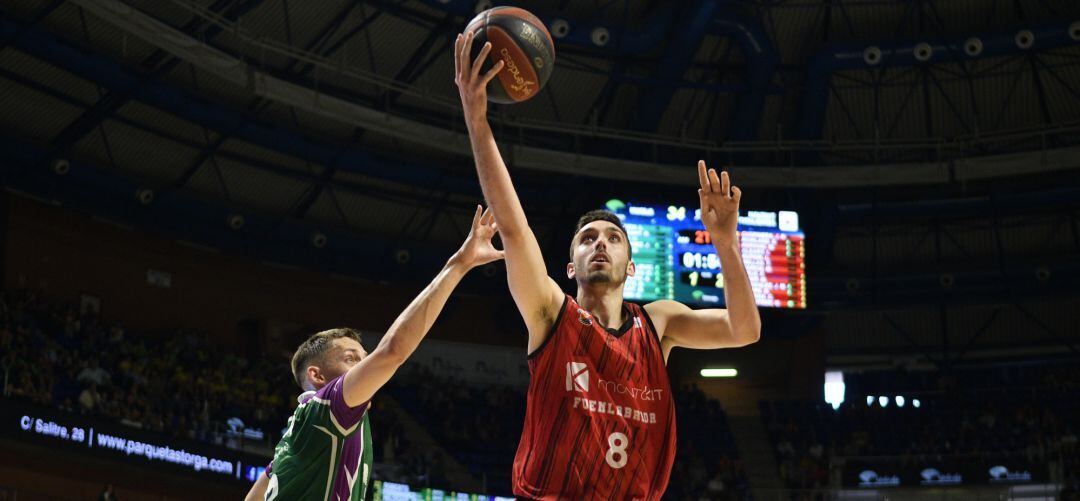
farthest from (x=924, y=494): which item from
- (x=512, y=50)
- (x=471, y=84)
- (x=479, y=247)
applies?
(x=471, y=84)

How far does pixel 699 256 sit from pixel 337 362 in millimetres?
21814

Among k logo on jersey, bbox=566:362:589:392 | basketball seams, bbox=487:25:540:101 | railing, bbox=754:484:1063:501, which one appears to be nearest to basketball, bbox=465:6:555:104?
basketball seams, bbox=487:25:540:101

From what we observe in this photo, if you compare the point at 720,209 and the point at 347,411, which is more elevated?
the point at 720,209

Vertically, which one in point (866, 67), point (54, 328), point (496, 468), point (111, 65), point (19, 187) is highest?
point (866, 67)

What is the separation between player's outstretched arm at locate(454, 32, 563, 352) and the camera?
5137 mm

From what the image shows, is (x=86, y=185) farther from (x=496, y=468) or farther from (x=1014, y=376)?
(x=1014, y=376)

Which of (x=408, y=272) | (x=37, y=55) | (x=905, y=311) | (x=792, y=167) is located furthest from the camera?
(x=905, y=311)

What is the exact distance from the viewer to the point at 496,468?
96.0 ft

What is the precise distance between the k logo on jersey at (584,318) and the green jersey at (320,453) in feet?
4.54

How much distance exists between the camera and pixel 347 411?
6.12 metres

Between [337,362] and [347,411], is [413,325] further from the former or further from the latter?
[337,362]

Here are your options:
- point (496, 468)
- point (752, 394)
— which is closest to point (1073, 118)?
point (752, 394)

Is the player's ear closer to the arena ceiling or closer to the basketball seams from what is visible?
the basketball seams

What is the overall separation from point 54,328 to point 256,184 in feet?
22.8
